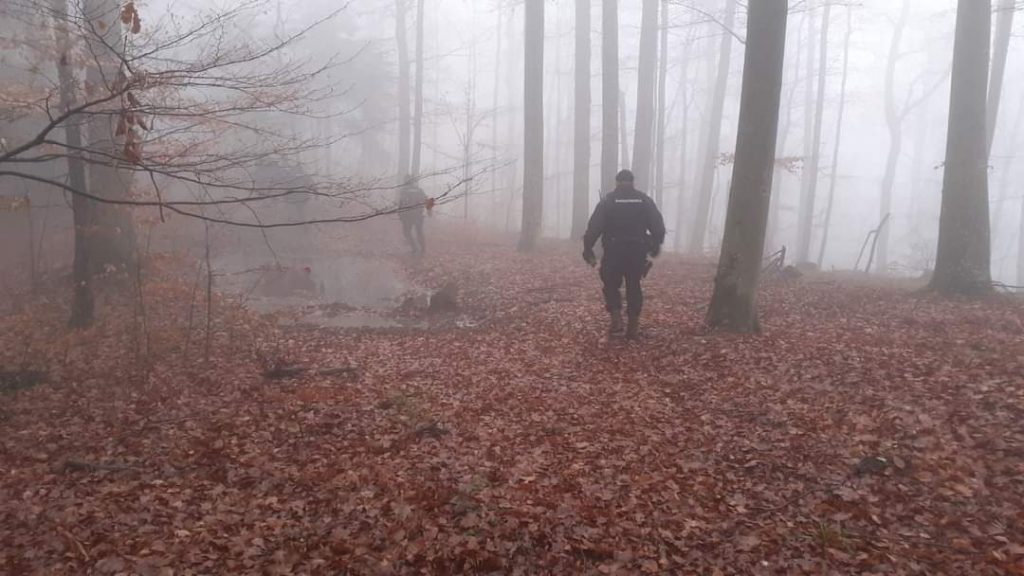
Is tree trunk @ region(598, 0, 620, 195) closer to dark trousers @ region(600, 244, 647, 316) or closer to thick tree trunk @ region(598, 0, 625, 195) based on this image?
thick tree trunk @ region(598, 0, 625, 195)

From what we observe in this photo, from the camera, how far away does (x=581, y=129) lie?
64.7 ft

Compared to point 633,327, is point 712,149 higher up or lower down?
higher up

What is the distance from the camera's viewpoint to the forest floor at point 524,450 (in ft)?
13.2

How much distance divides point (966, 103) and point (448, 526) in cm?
1080

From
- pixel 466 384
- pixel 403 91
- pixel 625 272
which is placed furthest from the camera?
pixel 403 91

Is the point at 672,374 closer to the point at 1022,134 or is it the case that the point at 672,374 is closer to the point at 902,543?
the point at 902,543

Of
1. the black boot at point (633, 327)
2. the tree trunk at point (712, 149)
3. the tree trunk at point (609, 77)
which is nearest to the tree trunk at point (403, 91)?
the tree trunk at point (609, 77)

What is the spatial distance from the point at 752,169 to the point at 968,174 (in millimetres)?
4863

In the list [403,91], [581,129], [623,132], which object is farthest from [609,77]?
[403,91]

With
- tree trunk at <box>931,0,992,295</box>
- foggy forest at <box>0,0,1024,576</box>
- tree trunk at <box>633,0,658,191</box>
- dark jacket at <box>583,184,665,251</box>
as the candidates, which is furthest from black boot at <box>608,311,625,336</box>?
tree trunk at <box>633,0,658,191</box>

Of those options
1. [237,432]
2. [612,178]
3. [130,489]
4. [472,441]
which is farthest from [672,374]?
[612,178]

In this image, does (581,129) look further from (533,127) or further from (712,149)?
(712,149)

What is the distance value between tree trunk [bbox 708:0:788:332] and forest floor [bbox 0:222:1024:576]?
0.62 m

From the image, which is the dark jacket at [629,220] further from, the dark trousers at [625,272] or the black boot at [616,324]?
the black boot at [616,324]
